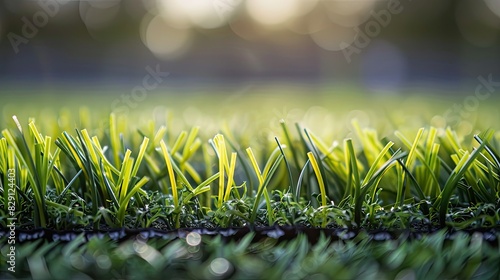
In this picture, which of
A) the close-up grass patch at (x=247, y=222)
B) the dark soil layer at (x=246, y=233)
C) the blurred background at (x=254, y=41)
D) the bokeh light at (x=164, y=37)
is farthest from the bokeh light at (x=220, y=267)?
the bokeh light at (x=164, y=37)

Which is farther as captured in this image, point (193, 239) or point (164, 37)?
point (164, 37)

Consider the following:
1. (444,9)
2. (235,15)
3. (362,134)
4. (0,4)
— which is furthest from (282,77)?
(362,134)

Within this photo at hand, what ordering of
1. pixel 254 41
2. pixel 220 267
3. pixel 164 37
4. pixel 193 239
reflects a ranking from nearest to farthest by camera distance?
pixel 220 267 < pixel 193 239 < pixel 254 41 < pixel 164 37

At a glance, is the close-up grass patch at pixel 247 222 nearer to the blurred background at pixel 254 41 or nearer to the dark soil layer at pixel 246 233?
the dark soil layer at pixel 246 233

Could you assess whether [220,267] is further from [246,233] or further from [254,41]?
[254,41]

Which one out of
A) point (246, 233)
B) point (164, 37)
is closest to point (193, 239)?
point (246, 233)

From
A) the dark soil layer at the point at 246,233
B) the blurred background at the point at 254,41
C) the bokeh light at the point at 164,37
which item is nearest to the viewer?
the dark soil layer at the point at 246,233

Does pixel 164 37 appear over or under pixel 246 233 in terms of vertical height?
under

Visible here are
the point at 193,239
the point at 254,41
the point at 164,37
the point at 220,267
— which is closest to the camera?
the point at 220,267
